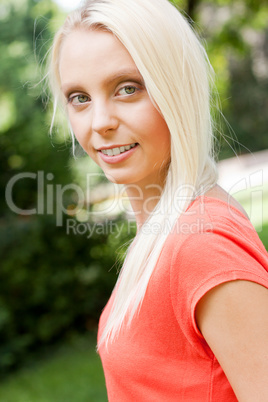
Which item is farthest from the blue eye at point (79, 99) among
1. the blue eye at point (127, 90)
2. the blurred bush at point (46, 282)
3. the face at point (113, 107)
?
the blurred bush at point (46, 282)

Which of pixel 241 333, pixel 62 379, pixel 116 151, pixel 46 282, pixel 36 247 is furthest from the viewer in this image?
pixel 46 282

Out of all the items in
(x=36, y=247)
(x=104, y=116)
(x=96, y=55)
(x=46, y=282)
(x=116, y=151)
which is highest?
(x=96, y=55)

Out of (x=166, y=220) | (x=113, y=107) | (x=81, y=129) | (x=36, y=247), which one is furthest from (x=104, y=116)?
(x=36, y=247)

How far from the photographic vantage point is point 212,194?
131 centimetres

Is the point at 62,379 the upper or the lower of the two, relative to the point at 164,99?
lower

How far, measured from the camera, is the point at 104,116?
1.31 m

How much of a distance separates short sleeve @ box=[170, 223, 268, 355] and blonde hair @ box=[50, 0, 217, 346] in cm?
11

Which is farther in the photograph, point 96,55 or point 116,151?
point 116,151

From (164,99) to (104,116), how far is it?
163mm

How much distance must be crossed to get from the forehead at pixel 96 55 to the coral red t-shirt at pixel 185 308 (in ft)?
1.33

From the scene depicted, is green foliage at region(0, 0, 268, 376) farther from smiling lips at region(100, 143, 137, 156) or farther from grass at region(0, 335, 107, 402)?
smiling lips at region(100, 143, 137, 156)

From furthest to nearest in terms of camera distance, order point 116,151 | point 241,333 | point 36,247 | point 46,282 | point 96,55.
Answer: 1. point 46,282
2. point 36,247
3. point 116,151
4. point 96,55
5. point 241,333

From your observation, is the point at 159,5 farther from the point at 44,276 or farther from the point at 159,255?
the point at 44,276

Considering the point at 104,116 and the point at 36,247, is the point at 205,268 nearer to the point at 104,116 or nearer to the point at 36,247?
the point at 104,116
